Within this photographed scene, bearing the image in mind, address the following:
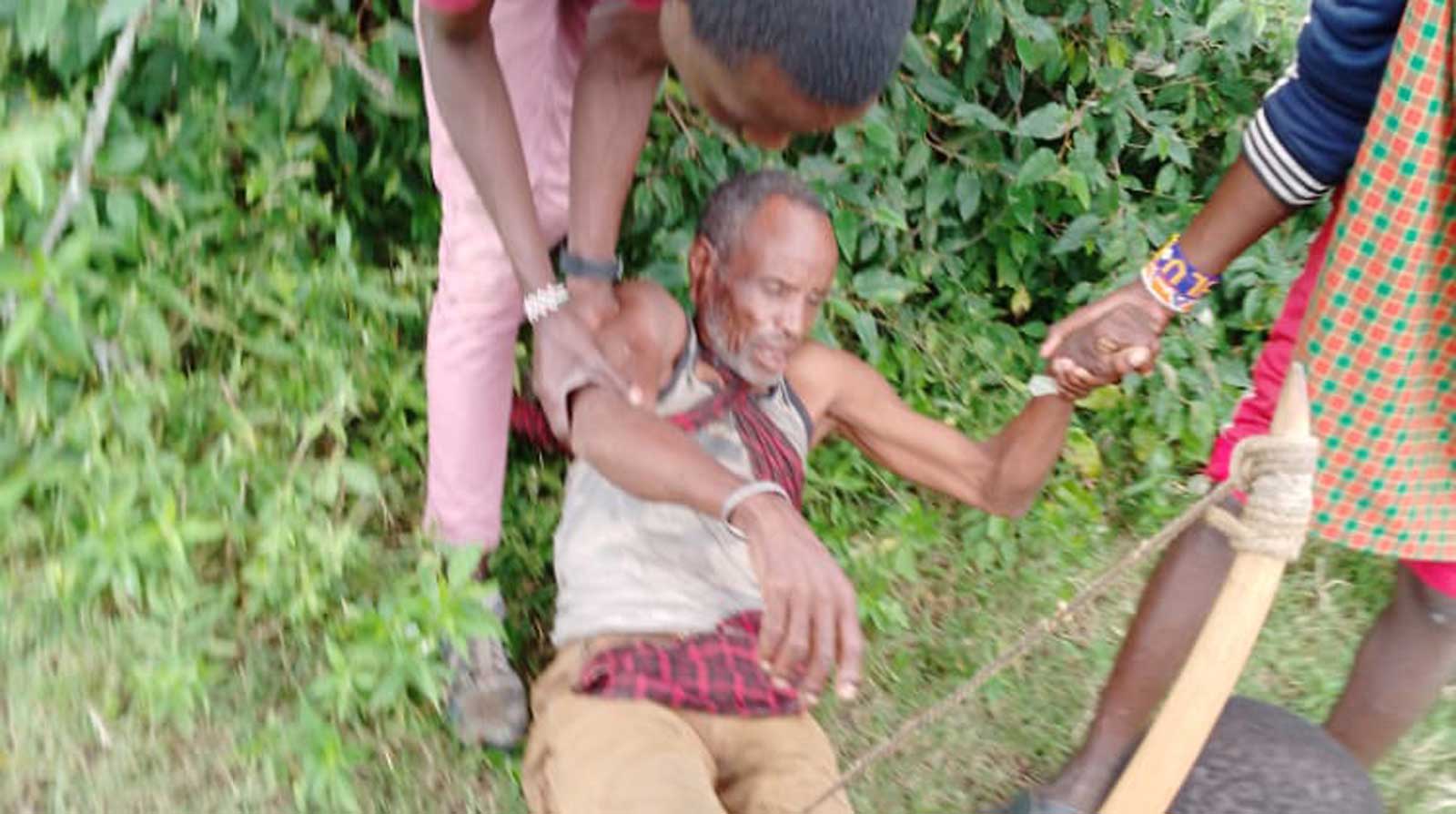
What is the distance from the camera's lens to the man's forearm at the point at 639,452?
181 cm

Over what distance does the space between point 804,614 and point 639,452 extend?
391 mm

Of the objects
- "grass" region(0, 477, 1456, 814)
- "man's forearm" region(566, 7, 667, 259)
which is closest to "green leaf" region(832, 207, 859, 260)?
"grass" region(0, 477, 1456, 814)

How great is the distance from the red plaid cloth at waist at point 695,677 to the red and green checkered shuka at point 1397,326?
0.96 metres

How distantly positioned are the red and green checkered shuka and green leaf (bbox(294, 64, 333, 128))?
1.74 meters

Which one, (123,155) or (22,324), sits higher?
(123,155)

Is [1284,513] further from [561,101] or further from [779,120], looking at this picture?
[561,101]

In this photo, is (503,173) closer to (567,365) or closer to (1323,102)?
(567,365)

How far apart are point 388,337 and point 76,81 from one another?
0.70 meters

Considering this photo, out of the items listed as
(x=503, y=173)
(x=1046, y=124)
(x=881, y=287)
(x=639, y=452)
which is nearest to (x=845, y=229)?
(x=881, y=287)

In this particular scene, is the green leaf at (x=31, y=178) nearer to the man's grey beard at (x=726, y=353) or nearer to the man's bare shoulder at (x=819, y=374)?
the man's grey beard at (x=726, y=353)

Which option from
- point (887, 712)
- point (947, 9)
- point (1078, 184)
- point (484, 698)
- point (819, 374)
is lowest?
point (887, 712)

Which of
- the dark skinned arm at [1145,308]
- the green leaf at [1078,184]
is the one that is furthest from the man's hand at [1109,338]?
the green leaf at [1078,184]

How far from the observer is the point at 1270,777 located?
188 centimetres

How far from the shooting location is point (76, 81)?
7.41 feet
